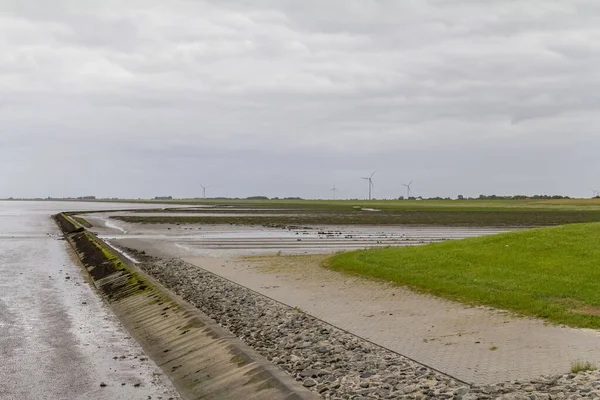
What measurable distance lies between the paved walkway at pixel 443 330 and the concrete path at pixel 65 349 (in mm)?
4232

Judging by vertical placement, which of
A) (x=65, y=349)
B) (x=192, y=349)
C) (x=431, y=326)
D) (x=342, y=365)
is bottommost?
(x=65, y=349)

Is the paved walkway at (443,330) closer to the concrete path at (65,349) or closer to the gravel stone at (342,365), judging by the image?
the gravel stone at (342,365)

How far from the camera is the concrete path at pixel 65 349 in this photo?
11.7 m

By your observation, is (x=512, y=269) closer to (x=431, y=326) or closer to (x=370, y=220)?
(x=431, y=326)

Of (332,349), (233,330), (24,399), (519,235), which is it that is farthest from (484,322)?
(519,235)

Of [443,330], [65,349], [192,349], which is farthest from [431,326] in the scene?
[65,349]

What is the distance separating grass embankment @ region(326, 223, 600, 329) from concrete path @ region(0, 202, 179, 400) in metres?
8.26

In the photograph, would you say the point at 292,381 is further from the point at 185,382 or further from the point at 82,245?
the point at 82,245

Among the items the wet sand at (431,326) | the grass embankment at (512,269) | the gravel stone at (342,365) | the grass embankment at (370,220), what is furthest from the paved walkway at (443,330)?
the grass embankment at (370,220)

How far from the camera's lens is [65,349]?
14562 millimetres

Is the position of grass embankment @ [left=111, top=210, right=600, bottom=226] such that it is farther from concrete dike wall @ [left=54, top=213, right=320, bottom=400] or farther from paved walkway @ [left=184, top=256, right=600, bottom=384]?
paved walkway @ [left=184, top=256, right=600, bottom=384]

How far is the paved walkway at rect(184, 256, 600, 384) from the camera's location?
420 inches

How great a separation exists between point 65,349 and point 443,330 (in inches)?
308

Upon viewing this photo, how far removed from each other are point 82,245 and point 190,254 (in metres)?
10.3
